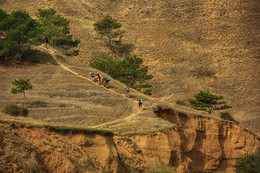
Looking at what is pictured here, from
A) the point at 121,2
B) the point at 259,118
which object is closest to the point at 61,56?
the point at 259,118

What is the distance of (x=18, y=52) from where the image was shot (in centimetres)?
3938

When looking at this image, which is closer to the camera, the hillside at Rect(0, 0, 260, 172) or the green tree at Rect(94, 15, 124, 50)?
the hillside at Rect(0, 0, 260, 172)

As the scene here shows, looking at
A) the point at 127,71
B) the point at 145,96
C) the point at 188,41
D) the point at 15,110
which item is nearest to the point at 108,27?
the point at 188,41

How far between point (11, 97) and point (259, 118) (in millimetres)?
37766

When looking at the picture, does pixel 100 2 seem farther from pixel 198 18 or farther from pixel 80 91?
pixel 80 91

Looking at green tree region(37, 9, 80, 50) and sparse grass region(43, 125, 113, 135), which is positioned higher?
green tree region(37, 9, 80, 50)

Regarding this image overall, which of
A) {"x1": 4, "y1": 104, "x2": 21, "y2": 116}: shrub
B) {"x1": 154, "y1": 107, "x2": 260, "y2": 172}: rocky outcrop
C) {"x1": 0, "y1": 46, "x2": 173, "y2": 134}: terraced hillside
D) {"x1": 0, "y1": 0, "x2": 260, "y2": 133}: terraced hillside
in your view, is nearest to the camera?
{"x1": 4, "y1": 104, "x2": 21, "y2": 116}: shrub

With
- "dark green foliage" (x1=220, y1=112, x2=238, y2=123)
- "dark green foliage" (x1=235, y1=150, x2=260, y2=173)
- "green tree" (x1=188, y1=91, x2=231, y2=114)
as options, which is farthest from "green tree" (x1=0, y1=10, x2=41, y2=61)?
"dark green foliage" (x1=220, y1=112, x2=238, y2=123)

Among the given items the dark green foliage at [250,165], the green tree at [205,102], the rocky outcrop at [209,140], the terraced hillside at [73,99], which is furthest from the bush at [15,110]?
the green tree at [205,102]

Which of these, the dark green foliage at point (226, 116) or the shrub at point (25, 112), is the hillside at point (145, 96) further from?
the dark green foliage at point (226, 116)

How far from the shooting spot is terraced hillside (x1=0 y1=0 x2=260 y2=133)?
60.5 m

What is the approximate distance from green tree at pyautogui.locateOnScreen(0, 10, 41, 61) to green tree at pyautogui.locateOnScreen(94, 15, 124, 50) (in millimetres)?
27763

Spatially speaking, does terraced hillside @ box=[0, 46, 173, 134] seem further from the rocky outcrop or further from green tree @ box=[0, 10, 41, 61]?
the rocky outcrop

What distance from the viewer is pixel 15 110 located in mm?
25391
